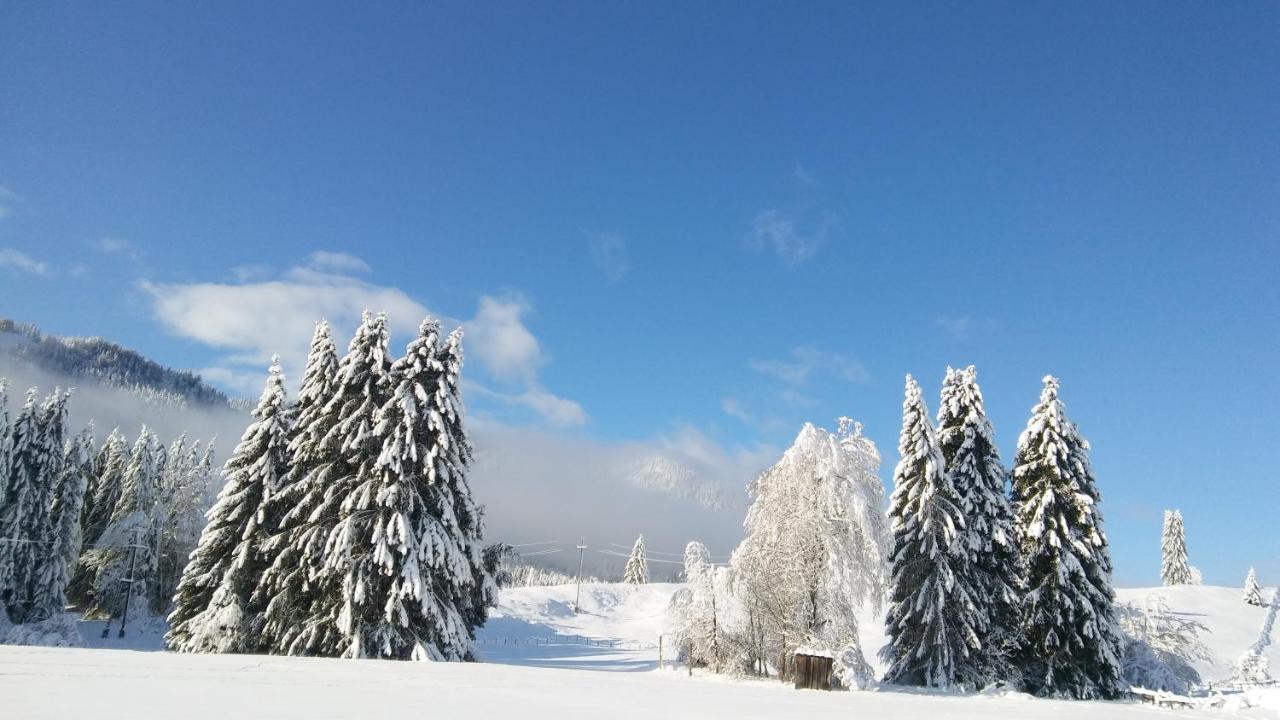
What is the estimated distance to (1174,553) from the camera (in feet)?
315

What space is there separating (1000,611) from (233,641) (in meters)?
33.6

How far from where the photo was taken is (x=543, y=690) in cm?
1455

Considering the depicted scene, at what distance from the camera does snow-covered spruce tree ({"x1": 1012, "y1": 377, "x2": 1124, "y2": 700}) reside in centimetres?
3150

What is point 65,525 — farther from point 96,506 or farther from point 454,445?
point 454,445

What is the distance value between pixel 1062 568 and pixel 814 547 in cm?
1194

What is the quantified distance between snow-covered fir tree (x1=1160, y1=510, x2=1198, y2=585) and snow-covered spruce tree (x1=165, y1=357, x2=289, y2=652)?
108763mm

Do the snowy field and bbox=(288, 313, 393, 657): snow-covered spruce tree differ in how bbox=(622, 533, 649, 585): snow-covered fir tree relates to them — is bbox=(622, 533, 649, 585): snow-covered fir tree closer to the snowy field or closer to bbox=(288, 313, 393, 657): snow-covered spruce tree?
bbox=(288, 313, 393, 657): snow-covered spruce tree

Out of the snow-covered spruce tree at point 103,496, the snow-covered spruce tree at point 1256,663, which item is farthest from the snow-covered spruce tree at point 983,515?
the snow-covered spruce tree at point 103,496

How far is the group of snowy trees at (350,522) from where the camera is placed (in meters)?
26.4

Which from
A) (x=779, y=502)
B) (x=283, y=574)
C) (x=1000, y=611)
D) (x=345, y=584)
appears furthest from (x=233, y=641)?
(x=1000, y=611)

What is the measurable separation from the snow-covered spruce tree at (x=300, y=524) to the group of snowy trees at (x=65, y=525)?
76.3 ft

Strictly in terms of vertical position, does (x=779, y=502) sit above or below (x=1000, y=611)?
above

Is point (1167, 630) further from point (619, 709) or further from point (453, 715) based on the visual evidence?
point (453, 715)

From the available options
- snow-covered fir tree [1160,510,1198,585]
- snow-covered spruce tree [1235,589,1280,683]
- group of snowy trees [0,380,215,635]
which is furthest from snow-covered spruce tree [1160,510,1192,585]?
group of snowy trees [0,380,215,635]
